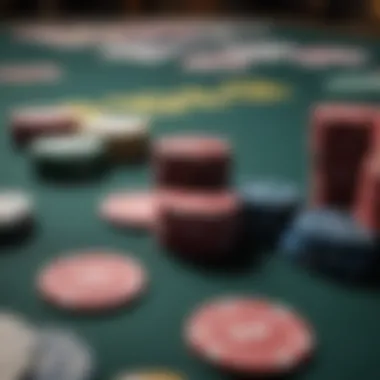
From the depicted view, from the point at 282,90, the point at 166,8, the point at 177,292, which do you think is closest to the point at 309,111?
the point at 282,90

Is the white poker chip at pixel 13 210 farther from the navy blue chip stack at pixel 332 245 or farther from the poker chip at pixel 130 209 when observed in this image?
the navy blue chip stack at pixel 332 245

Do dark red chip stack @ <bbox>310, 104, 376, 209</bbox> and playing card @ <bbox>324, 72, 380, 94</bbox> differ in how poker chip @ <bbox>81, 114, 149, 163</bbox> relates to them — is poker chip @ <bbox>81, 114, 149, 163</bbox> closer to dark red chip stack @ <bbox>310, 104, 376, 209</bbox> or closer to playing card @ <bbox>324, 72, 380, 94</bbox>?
dark red chip stack @ <bbox>310, 104, 376, 209</bbox>

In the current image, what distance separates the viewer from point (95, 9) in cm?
380

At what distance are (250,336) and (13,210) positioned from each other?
1.16 feet

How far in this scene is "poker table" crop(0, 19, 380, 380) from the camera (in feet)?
2.02

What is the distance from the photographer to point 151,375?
0.57m

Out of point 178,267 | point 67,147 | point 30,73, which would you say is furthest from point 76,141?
point 30,73

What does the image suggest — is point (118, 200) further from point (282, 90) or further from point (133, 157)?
point (282, 90)

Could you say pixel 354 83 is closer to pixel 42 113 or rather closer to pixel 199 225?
pixel 42 113

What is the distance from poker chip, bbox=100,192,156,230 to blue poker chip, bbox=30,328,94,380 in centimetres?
26

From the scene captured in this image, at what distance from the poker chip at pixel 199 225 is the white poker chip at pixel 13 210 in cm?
16

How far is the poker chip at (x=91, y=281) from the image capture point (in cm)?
67

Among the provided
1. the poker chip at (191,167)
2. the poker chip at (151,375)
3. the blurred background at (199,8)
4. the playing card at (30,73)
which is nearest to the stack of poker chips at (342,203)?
the poker chip at (191,167)

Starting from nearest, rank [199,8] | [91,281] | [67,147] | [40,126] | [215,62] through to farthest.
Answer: [91,281], [67,147], [40,126], [215,62], [199,8]
